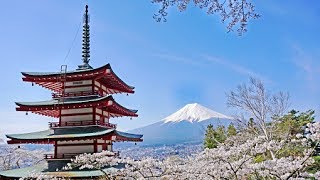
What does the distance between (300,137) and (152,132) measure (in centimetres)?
9263

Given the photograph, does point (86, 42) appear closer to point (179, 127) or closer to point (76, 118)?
point (76, 118)

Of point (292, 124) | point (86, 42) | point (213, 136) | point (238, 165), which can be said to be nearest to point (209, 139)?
point (213, 136)

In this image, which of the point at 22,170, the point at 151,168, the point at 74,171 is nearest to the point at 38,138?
the point at 22,170

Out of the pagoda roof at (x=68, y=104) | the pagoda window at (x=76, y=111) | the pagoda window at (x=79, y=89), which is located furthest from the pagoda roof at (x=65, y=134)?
the pagoda window at (x=79, y=89)

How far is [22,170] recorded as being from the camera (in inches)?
482

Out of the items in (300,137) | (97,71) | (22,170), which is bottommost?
(22,170)

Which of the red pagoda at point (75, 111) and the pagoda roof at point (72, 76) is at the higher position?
the pagoda roof at point (72, 76)

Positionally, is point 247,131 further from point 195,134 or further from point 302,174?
point 195,134

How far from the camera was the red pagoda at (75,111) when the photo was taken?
1191 centimetres

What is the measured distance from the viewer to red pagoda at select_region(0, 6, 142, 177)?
11.9 m

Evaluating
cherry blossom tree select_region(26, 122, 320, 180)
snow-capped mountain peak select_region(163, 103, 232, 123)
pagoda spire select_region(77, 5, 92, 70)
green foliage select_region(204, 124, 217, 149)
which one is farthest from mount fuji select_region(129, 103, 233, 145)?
cherry blossom tree select_region(26, 122, 320, 180)

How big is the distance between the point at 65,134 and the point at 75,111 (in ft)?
3.07

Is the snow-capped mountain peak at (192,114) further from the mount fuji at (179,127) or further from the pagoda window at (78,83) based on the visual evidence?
the pagoda window at (78,83)

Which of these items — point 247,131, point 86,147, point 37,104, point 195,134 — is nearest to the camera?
point 86,147
